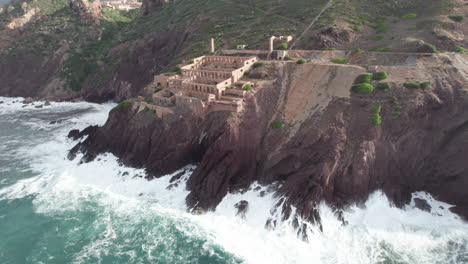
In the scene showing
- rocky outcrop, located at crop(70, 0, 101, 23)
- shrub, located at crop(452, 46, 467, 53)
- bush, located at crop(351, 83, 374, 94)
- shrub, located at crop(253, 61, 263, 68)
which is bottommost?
bush, located at crop(351, 83, 374, 94)

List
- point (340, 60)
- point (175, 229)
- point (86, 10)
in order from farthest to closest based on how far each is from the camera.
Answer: point (86, 10)
point (340, 60)
point (175, 229)

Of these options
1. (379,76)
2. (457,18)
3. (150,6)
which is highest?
(150,6)

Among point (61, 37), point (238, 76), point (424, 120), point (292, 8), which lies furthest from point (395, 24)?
point (61, 37)

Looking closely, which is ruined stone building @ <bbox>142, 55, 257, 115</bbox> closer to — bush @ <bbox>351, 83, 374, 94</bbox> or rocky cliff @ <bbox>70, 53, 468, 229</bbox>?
rocky cliff @ <bbox>70, 53, 468, 229</bbox>

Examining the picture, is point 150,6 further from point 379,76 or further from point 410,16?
point 379,76

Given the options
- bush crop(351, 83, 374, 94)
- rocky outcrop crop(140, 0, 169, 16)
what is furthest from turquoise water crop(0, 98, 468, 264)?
rocky outcrop crop(140, 0, 169, 16)

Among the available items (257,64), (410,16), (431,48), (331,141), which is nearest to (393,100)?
(331,141)
